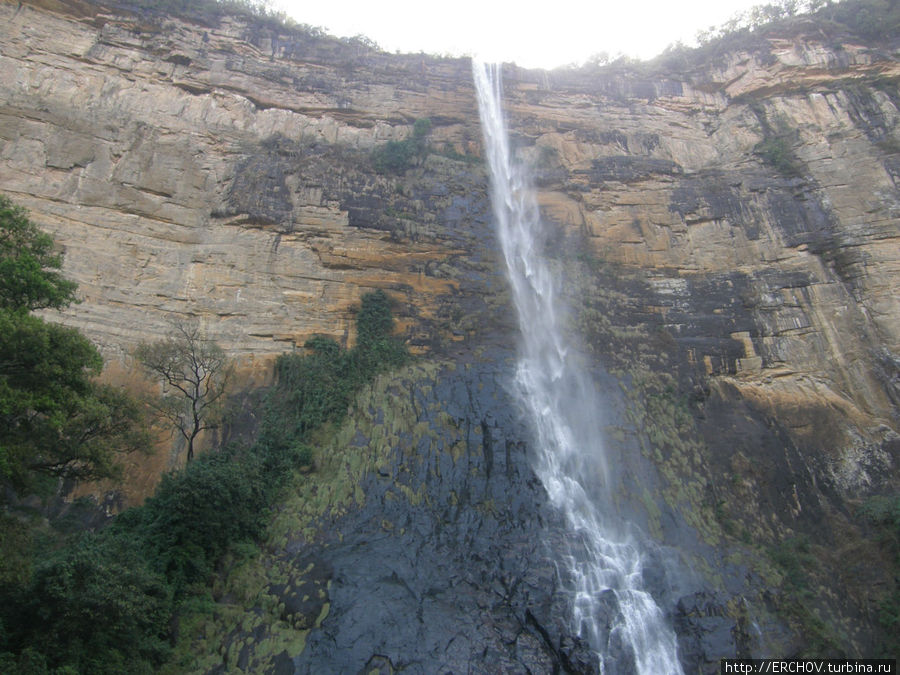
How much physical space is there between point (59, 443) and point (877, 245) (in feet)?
77.7

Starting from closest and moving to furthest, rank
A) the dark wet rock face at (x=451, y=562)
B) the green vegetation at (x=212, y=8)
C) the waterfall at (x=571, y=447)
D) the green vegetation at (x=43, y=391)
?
the green vegetation at (x=43, y=391), the dark wet rock face at (x=451, y=562), the waterfall at (x=571, y=447), the green vegetation at (x=212, y=8)

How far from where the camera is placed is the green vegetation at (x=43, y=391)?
8781mm

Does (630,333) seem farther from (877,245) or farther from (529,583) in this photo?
(529,583)

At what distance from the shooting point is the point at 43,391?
9172 millimetres

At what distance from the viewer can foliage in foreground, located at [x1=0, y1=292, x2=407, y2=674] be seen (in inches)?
354

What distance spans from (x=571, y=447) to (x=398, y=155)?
13749 millimetres

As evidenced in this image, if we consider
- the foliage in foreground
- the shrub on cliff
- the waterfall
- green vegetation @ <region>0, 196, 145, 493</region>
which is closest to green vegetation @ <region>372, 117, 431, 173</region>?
the waterfall

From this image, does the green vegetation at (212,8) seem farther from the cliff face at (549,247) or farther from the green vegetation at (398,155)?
the green vegetation at (398,155)

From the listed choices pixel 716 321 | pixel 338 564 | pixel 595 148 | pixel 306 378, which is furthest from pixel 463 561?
pixel 595 148

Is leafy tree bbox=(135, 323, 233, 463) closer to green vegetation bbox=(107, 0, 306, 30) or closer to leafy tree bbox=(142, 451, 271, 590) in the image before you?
leafy tree bbox=(142, 451, 271, 590)

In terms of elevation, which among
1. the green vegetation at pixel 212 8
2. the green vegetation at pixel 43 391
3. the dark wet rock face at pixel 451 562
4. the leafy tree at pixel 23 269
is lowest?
the dark wet rock face at pixel 451 562

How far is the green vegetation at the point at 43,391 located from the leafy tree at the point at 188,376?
12.5 ft

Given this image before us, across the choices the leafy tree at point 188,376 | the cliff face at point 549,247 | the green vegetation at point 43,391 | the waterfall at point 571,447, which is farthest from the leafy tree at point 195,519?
the waterfall at point 571,447

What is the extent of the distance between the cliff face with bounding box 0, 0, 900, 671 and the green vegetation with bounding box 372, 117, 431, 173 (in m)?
0.57
